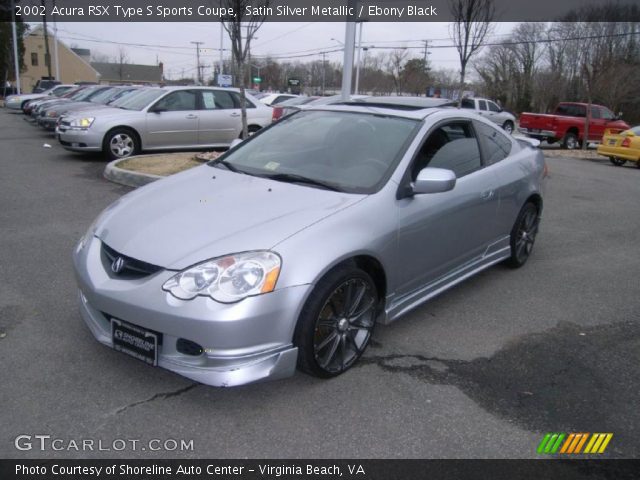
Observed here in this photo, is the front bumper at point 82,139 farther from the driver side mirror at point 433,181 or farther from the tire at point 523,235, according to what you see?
the driver side mirror at point 433,181

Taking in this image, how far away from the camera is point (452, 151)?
13.4ft

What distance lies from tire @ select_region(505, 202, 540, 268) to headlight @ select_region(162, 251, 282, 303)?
3.10m

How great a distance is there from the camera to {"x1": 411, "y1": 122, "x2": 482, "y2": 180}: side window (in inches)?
148

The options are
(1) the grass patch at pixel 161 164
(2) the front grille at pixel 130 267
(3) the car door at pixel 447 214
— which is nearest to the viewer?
(2) the front grille at pixel 130 267

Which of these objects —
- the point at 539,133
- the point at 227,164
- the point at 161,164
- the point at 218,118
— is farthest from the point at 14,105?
the point at 227,164

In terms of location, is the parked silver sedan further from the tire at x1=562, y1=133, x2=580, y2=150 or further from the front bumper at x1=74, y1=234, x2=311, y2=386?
the tire at x1=562, y1=133, x2=580, y2=150

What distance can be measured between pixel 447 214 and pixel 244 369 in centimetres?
195

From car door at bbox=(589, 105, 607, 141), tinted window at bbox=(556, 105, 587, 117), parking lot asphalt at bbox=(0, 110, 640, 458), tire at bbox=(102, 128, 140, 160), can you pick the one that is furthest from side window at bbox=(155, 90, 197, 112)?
car door at bbox=(589, 105, 607, 141)

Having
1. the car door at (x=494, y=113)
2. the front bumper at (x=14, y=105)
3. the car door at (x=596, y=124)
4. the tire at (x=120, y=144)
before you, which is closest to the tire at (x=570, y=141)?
the car door at (x=596, y=124)

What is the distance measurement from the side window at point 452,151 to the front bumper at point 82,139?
830cm

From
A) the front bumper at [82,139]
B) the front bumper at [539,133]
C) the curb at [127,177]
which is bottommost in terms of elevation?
the curb at [127,177]
